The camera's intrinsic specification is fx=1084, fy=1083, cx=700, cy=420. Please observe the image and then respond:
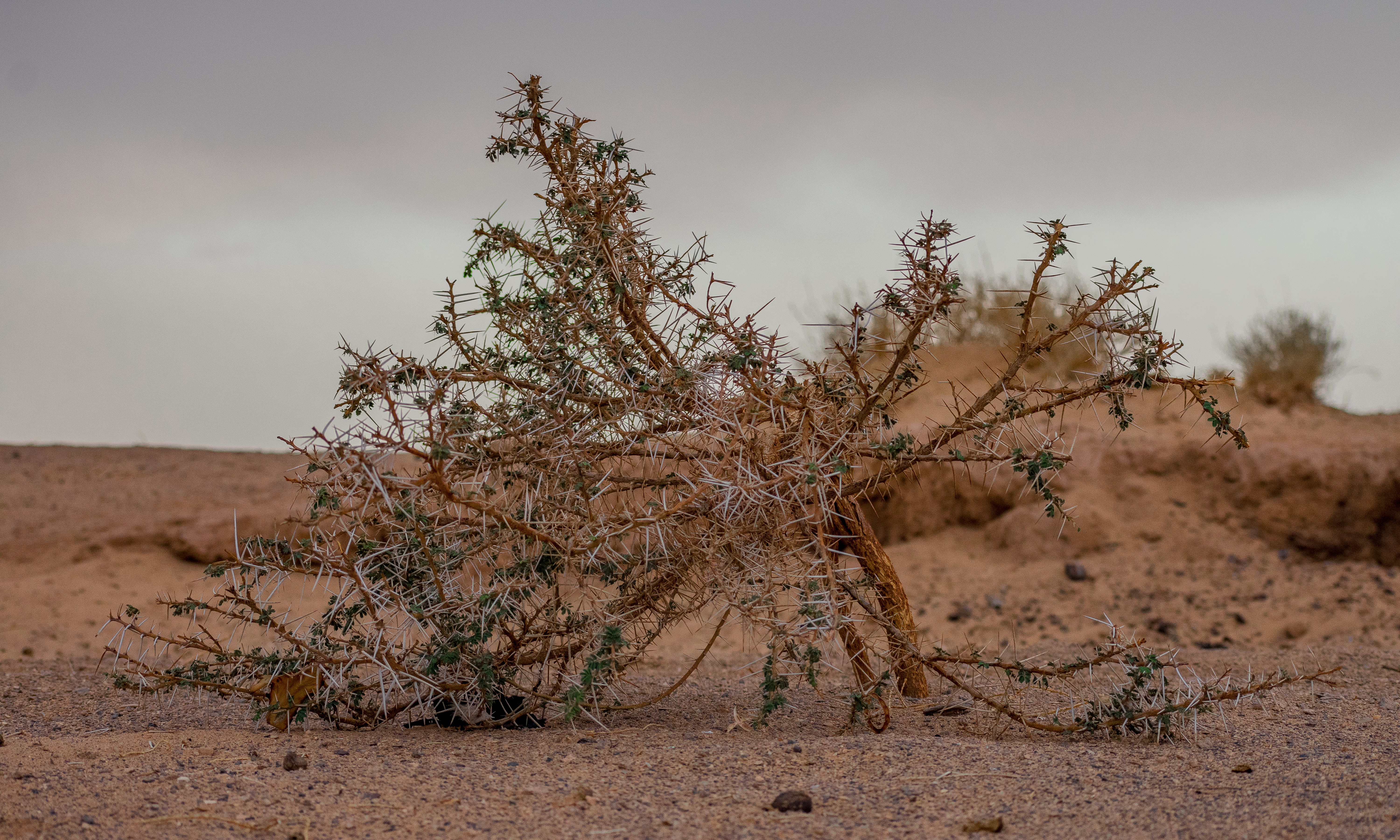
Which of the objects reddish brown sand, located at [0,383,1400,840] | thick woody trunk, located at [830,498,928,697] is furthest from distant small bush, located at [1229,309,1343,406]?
thick woody trunk, located at [830,498,928,697]

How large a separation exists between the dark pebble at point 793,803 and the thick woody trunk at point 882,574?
120cm

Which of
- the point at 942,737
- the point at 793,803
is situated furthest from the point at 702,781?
the point at 942,737

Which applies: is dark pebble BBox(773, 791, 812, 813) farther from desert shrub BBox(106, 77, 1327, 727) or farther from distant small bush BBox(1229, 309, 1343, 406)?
distant small bush BBox(1229, 309, 1343, 406)

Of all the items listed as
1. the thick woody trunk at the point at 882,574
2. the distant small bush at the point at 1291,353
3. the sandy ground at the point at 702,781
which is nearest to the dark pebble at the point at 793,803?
the sandy ground at the point at 702,781

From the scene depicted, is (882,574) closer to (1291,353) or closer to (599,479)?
(599,479)

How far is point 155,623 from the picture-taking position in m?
9.05

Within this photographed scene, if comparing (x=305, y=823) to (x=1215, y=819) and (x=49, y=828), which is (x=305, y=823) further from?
(x=1215, y=819)

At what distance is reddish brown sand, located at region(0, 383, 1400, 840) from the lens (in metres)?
2.95

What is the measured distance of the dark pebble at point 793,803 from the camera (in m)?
3.02

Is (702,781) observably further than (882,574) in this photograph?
No

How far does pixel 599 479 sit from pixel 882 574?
126cm

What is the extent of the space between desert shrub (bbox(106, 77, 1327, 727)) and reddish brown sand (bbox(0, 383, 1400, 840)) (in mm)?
263

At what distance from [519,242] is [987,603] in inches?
233

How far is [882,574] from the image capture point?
437 cm
